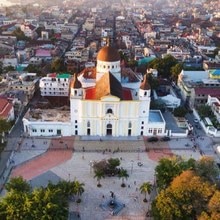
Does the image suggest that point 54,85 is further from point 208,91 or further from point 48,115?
point 208,91

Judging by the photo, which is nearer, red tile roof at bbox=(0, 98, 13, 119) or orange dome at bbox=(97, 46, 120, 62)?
red tile roof at bbox=(0, 98, 13, 119)

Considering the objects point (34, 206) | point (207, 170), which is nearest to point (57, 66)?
point (207, 170)

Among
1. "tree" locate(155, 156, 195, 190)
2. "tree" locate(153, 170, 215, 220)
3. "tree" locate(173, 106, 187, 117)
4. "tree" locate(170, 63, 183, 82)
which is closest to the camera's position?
"tree" locate(153, 170, 215, 220)

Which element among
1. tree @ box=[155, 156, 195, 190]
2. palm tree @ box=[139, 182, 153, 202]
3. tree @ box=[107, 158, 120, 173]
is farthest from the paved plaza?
tree @ box=[155, 156, 195, 190]

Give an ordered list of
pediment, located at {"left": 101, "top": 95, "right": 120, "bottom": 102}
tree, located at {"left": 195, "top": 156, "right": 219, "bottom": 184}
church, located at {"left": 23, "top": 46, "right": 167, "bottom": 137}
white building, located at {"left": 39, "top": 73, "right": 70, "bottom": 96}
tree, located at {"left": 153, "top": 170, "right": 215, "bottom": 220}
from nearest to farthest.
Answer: tree, located at {"left": 153, "top": 170, "right": 215, "bottom": 220} < tree, located at {"left": 195, "top": 156, "right": 219, "bottom": 184} < pediment, located at {"left": 101, "top": 95, "right": 120, "bottom": 102} < church, located at {"left": 23, "top": 46, "right": 167, "bottom": 137} < white building, located at {"left": 39, "top": 73, "right": 70, "bottom": 96}

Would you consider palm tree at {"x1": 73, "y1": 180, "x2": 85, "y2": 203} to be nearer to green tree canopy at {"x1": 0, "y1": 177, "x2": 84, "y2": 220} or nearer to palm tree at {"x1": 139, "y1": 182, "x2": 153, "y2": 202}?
green tree canopy at {"x1": 0, "y1": 177, "x2": 84, "y2": 220}

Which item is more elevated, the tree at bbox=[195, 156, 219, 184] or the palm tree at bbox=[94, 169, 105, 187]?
the tree at bbox=[195, 156, 219, 184]

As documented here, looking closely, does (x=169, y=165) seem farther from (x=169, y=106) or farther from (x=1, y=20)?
(x=1, y=20)
